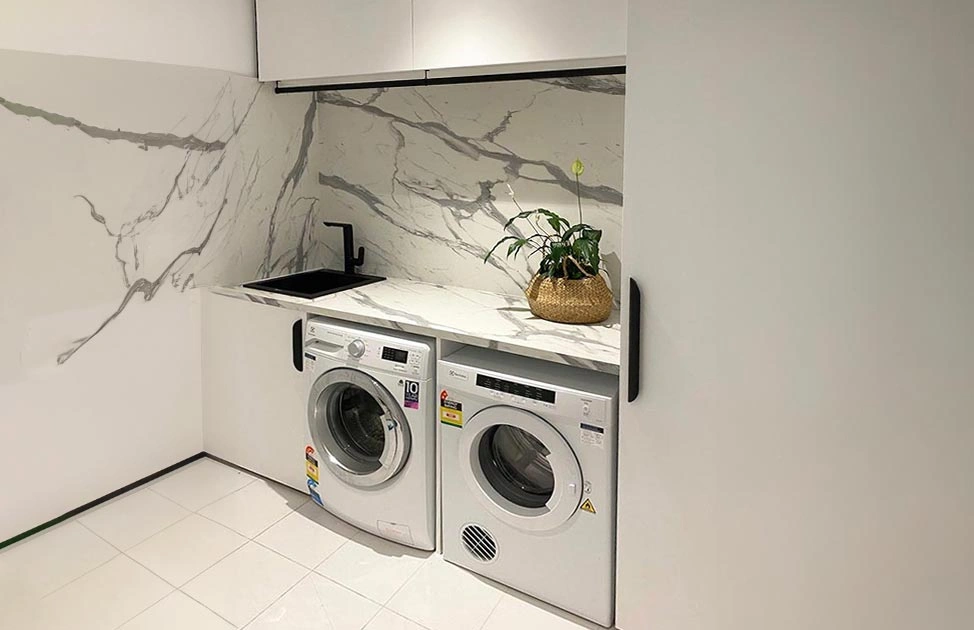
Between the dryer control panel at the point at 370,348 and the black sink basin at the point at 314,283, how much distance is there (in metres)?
0.25

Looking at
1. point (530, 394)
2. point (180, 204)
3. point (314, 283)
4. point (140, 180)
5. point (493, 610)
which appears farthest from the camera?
point (314, 283)

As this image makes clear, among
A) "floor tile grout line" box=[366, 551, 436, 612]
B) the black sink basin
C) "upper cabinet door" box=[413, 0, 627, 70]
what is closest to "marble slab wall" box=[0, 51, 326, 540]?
the black sink basin

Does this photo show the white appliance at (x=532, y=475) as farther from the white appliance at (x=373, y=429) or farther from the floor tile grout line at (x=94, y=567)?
the floor tile grout line at (x=94, y=567)

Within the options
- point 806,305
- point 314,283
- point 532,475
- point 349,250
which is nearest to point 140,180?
point 314,283

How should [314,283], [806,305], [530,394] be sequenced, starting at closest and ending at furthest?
[806,305] < [530,394] < [314,283]

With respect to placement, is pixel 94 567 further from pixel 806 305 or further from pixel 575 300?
pixel 806 305

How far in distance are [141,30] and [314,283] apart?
1.18m

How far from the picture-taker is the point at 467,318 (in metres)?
2.33

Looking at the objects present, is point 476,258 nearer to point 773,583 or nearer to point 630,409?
point 630,409

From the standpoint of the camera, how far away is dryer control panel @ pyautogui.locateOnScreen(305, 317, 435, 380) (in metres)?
2.18

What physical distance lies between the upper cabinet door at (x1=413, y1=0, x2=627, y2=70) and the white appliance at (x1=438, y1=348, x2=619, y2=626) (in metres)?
0.99

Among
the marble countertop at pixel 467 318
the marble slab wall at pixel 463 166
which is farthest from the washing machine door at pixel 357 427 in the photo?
the marble slab wall at pixel 463 166

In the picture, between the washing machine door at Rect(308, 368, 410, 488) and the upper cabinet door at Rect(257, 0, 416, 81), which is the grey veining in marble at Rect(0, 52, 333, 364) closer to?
the upper cabinet door at Rect(257, 0, 416, 81)

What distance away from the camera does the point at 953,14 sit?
1.26 metres
